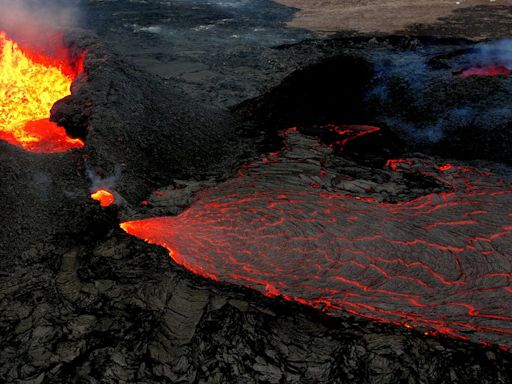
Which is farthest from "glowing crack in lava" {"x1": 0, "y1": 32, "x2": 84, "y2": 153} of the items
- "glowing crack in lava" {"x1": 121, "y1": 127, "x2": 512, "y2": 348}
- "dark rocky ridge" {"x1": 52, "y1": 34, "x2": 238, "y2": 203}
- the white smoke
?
the white smoke

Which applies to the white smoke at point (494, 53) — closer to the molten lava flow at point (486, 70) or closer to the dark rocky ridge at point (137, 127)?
the molten lava flow at point (486, 70)

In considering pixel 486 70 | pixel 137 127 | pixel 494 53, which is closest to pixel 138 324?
pixel 137 127

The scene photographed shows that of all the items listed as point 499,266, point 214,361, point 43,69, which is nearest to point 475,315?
point 499,266

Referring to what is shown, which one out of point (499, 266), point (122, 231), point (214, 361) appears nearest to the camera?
point (214, 361)

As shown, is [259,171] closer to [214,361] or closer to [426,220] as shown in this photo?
[426,220]

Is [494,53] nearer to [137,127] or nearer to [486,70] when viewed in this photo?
[486,70]

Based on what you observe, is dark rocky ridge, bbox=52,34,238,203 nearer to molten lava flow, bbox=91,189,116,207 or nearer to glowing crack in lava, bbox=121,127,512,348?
molten lava flow, bbox=91,189,116,207
